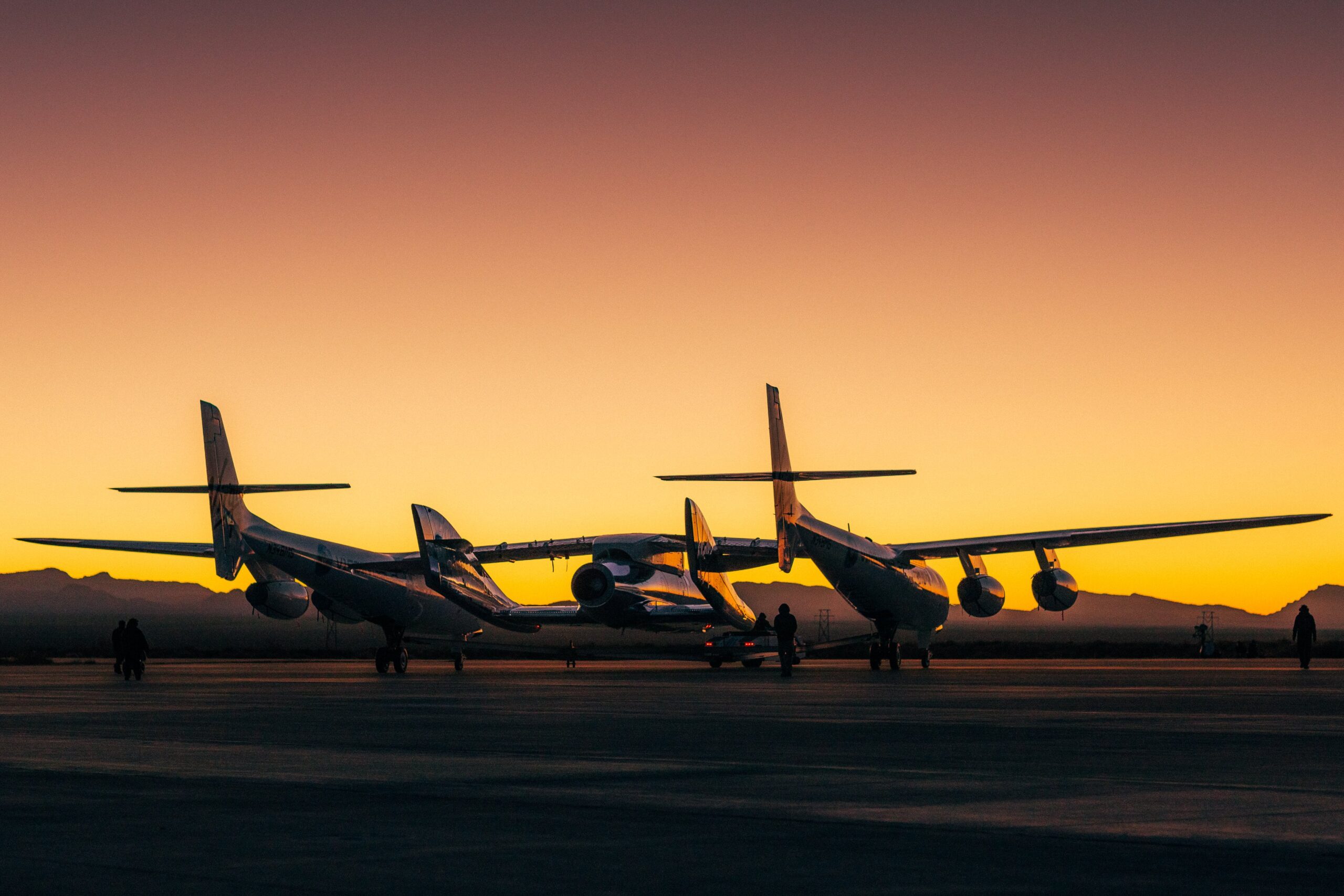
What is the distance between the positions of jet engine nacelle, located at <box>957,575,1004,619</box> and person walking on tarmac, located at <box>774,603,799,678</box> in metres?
7.98

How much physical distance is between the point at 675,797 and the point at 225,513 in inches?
1499

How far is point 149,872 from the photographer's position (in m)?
8.32

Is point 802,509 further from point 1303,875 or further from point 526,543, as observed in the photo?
point 1303,875

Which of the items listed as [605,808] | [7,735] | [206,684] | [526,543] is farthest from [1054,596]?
[605,808]

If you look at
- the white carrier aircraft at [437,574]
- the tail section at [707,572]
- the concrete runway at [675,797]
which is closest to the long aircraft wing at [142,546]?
the white carrier aircraft at [437,574]

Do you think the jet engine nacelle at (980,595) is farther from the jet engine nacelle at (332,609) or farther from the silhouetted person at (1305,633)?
the jet engine nacelle at (332,609)

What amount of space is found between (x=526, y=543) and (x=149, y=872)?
46.1m

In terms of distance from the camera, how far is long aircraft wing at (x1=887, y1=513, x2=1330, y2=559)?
46.8 meters

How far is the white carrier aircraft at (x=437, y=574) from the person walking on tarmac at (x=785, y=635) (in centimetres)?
858

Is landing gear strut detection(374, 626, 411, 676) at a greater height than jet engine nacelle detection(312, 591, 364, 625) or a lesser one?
lesser

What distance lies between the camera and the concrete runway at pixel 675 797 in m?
8.33

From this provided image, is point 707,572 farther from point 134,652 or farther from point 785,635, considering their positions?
point 134,652

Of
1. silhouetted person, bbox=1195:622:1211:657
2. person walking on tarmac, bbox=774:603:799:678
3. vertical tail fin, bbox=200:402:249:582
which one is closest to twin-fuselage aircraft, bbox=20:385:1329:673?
vertical tail fin, bbox=200:402:249:582

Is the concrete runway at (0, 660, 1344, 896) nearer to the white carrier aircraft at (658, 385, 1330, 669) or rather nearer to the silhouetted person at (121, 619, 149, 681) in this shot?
the silhouetted person at (121, 619, 149, 681)
